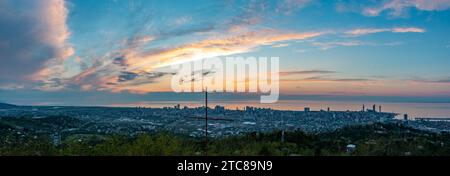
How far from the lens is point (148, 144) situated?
348 inches

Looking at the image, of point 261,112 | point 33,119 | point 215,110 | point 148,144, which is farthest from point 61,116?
point 148,144
